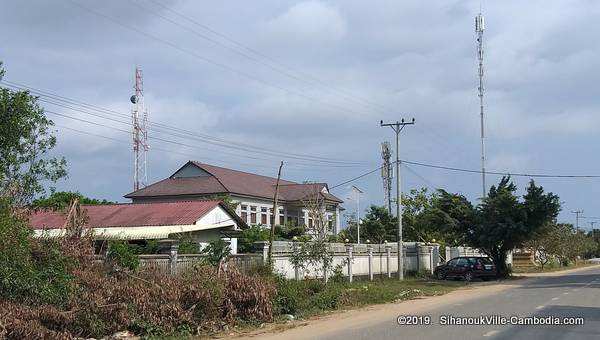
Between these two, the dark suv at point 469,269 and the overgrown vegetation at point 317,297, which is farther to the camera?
the dark suv at point 469,269

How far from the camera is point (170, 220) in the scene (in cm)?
Answer: 3388

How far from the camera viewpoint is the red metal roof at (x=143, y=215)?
33.7 meters

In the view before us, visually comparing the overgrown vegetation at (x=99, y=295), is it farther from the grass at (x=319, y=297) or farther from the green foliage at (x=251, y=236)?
the green foliage at (x=251, y=236)

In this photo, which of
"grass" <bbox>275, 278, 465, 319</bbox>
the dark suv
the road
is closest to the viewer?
the road

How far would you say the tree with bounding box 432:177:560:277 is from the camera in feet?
127

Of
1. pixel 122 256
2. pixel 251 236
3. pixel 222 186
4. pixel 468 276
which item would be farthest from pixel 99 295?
pixel 222 186

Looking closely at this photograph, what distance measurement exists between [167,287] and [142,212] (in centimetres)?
2188

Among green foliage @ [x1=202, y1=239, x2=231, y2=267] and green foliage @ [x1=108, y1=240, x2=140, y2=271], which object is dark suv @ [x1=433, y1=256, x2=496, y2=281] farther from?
green foliage @ [x1=108, y1=240, x2=140, y2=271]

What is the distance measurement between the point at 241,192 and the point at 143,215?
19.4 m

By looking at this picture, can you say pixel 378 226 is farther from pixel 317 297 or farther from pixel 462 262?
pixel 317 297

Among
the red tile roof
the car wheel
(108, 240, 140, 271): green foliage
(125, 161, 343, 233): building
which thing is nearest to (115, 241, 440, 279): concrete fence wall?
(108, 240, 140, 271): green foliage

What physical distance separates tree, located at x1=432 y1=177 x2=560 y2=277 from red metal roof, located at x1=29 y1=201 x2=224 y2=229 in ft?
52.0

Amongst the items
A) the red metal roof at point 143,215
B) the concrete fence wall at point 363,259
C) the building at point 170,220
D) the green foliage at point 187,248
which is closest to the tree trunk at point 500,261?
the concrete fence wall at point 363,259

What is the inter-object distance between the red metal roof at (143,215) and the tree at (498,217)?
52.0ft
